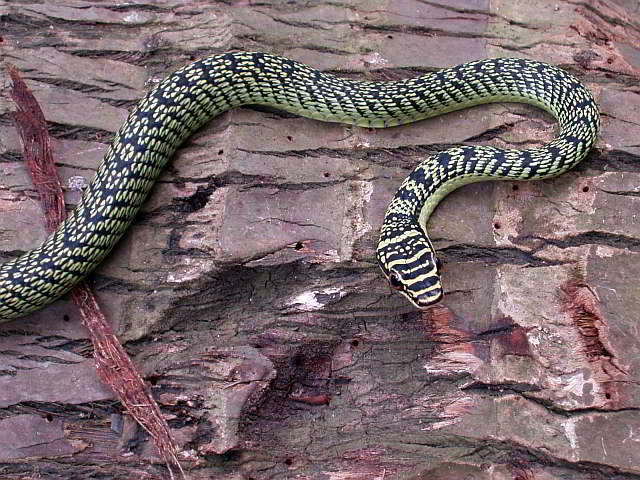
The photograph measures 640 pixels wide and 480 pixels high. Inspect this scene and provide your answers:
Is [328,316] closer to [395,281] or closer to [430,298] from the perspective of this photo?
[395,281]

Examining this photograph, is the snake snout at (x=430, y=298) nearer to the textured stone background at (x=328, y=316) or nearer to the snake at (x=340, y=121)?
the snake at (x=340, y=121)

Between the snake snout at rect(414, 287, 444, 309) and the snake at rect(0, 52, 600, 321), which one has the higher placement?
the snake at rect(0, 52, 600, 321)

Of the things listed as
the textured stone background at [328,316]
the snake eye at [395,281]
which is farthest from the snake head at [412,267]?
the textured stone background at [328,316]

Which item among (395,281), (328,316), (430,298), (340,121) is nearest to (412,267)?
(395,281)

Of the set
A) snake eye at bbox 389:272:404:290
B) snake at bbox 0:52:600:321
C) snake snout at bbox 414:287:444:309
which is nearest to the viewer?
snake snout at bbox 414:287:444:309

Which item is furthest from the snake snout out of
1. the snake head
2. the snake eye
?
the snake eye

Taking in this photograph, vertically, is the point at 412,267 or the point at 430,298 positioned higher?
the point at 412,267

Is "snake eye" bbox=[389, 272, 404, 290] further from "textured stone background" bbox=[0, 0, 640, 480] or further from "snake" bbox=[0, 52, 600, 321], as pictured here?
"textured stone background" bbox=[0, 0, 640, 480]
